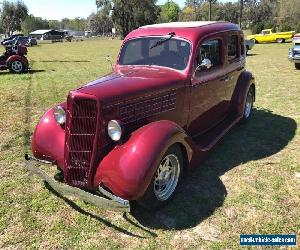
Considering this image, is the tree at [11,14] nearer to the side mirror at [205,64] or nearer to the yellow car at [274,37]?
the yellow car at [274,37]

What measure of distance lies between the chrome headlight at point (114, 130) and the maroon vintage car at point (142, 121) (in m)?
0.01

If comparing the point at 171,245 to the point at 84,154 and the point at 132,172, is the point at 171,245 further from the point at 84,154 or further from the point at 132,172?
the point at 84,154

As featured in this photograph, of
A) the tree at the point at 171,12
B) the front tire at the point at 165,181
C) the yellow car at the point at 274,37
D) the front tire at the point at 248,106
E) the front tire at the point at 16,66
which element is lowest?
the front tire at the point at 165,181

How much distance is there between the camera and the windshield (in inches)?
216

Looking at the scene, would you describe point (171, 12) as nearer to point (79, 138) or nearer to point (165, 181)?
point (165, 181)

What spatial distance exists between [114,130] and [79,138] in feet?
1.51

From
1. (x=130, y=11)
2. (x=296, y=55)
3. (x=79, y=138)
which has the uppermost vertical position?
(x=130, y=11)

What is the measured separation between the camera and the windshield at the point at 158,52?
5496 millimetres

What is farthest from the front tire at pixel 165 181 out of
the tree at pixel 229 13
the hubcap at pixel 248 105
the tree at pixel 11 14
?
the tree at pixel 229 13

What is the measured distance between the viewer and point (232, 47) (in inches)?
276

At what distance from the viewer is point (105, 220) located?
4371mm

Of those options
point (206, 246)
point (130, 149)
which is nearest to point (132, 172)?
point (130, 149)

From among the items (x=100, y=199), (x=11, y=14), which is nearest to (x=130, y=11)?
Result: (x=11, y=14)

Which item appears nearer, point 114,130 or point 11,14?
point 114,130
